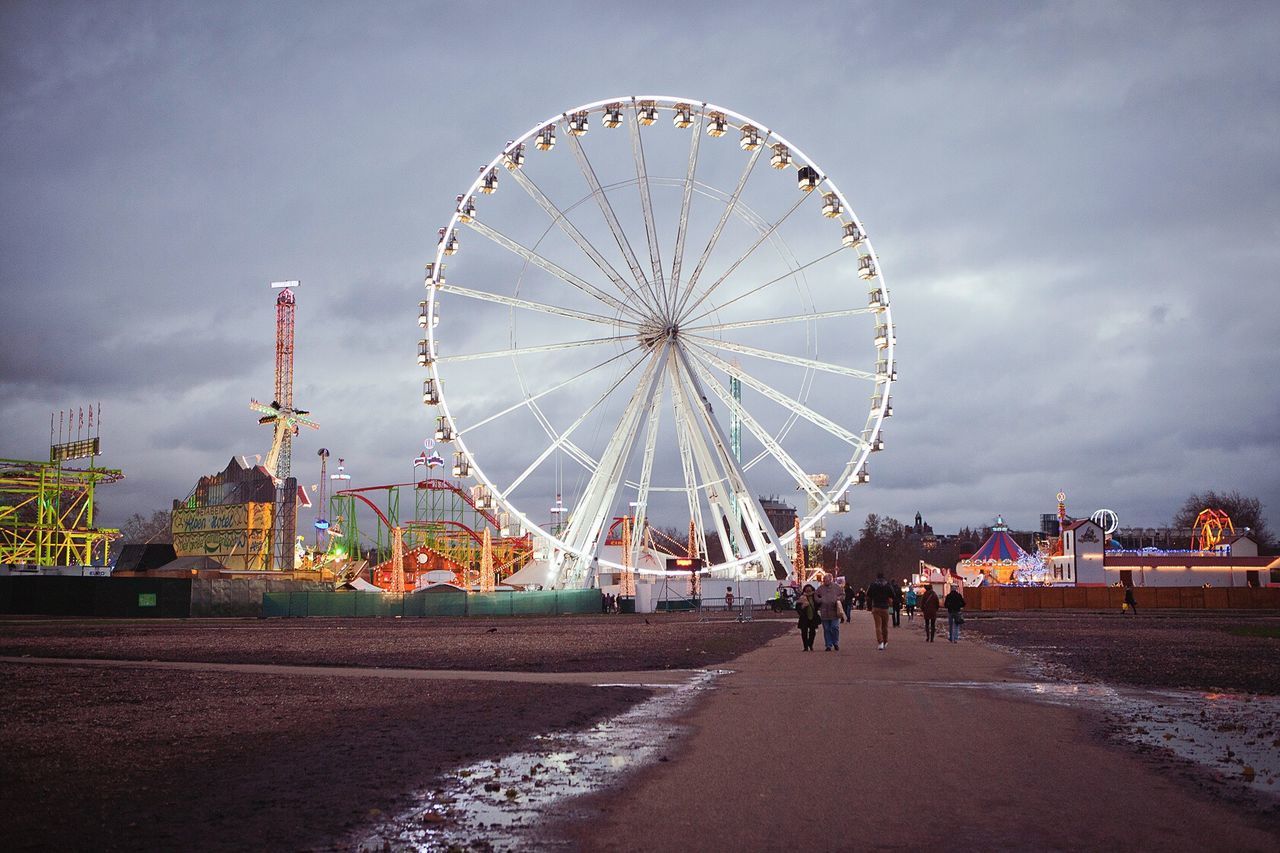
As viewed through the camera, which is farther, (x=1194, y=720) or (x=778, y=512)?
(x=778, y=512)

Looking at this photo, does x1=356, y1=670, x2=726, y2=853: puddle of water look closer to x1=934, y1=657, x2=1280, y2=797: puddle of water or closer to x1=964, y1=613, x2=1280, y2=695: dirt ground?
x1=934, y1=657, x2=1280, y2=797: puddle of water

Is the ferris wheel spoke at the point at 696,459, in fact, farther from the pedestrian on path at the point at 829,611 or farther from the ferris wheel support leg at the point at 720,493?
the pedestrian on path at the point at 829,611

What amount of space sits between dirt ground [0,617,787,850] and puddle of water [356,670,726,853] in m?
0.23

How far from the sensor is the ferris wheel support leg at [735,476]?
4159 centimetres

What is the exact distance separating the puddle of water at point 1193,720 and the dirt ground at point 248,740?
195 inches

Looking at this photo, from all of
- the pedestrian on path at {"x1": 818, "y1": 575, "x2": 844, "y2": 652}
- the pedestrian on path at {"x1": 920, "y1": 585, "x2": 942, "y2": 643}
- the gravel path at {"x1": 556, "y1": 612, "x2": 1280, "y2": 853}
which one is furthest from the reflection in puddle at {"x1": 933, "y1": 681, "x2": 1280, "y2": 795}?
the pedestrian on path at {"x1": 920, "y1": 585, "x2": 942, "y2": 643}

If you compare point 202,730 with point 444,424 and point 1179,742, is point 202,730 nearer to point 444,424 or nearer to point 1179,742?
point 1179,742

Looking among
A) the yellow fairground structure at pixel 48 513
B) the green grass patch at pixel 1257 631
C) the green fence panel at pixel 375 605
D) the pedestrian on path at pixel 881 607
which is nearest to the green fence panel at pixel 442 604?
the green fence panel at pixel 375 605

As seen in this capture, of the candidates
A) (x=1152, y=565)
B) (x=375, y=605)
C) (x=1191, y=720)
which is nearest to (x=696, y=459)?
(x=375, y=605)

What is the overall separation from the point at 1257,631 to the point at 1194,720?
21.9m

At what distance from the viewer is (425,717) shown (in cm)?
1101

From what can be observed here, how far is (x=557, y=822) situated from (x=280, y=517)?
9056 centimetres

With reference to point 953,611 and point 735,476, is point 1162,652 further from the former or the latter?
point 735,476

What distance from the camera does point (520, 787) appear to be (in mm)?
7297
